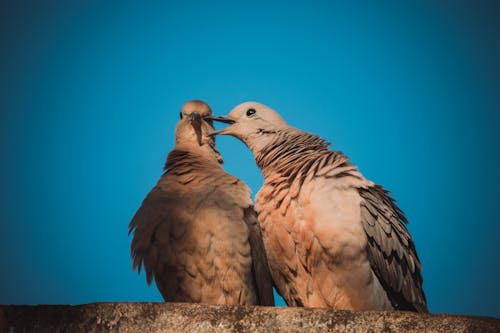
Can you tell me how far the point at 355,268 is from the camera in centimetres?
452

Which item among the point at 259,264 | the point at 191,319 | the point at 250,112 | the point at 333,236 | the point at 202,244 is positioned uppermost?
the point at 250,112

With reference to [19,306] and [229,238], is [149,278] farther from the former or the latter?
[19,306]

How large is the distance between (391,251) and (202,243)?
1.52 metres

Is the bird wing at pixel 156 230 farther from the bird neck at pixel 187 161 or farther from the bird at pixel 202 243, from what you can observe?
the bird neck at pixel 187 161

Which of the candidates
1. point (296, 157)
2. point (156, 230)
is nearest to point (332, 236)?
point (296, 157)

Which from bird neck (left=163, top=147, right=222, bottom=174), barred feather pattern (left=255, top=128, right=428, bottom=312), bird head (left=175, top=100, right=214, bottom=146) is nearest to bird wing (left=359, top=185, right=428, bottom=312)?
barred feather pattern (left=255, top=128, right=428, bottom=312)

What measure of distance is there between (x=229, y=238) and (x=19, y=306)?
2310mm

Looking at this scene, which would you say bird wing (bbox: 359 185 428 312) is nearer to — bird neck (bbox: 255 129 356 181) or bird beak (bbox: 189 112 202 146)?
bird neck (bbox: 255 129 356 181)

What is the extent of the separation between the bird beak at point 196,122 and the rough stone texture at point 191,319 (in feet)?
11.5

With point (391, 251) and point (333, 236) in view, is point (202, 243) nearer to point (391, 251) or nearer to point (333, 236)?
point (333, 236)

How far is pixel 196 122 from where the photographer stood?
21.9ft

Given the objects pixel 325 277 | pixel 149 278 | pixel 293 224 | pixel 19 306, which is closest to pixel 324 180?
pixel 293 224

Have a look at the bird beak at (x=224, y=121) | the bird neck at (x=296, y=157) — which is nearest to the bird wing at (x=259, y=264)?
the bird neck at (x=296, y=157)

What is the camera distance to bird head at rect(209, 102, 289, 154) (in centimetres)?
552
